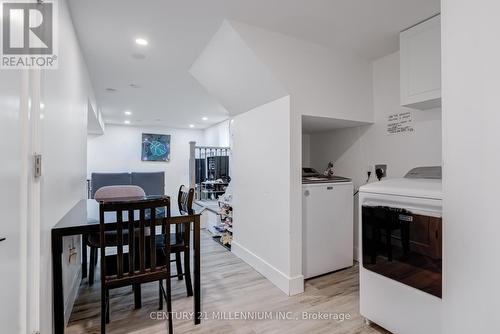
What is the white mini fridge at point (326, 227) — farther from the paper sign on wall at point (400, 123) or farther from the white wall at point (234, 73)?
the white wall at point (234, 73)

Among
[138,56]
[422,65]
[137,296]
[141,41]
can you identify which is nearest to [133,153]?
[138,56]

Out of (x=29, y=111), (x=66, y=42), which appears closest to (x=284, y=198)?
(x=29, y=111)

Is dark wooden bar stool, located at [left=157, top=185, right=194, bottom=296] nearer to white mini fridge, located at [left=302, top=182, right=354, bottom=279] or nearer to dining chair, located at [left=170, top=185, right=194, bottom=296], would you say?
dining chair, located at [left=170, top=185, right=194, bottom=296]

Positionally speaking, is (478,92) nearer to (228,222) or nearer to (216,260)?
(216,260)

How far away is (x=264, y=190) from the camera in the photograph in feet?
8.75

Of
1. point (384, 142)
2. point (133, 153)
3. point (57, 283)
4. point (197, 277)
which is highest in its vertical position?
point (133, 153)

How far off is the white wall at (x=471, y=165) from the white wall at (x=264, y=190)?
1.41 metres

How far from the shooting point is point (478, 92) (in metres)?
0.83

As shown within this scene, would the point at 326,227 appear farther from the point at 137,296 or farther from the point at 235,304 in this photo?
the point at 137,296

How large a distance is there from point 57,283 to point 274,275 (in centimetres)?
176

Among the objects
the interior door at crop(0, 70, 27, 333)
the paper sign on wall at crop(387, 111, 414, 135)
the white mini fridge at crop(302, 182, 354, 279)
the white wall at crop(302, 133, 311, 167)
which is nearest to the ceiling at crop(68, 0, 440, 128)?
the paper sign on wall at crop(387, 111, 414, 135)

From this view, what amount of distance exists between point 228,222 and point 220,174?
2.37 m

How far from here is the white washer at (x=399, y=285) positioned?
142 cm

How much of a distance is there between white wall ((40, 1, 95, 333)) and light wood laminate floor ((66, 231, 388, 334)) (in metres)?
0.29
